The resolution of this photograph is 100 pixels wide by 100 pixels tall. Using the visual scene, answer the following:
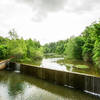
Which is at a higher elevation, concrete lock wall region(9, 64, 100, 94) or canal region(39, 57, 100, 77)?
concrete lock wall region(9, 64, 100, 94)

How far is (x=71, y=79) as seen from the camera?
19.3ft

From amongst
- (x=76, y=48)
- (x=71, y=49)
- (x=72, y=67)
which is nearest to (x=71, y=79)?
(x=72, y=67)

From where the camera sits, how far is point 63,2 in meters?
6.43

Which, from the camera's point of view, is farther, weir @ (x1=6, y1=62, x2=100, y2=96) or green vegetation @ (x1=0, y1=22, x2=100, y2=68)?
green vegetation @ (x1=0, y1=22, x2=100, y2=68)

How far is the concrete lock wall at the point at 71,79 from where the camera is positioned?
5062 millimetres

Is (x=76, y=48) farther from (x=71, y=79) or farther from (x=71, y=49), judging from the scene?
(x=71, y=79)

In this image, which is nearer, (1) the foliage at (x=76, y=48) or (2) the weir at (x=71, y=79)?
(2) the weir at (x=71, y=79)

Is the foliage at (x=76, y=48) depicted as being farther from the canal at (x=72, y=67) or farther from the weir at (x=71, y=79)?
the weir at (x=71, y=79)

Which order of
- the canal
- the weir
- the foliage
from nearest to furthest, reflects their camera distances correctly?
the weir
the canal
the foliage

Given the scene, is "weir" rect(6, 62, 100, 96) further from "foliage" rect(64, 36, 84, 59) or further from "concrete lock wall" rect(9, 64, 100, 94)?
"foliage" rect(64, 36, 84, 59)

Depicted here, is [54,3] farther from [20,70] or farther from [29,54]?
[29,54]

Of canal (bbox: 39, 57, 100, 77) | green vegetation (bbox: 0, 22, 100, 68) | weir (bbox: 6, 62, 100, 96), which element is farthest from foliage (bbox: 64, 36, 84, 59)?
weir (bbox: 6, 62, 100, 96)

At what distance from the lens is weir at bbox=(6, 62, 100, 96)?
16.6 ft

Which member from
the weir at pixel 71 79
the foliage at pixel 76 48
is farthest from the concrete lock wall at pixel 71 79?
the foliage at pixel 76 48
